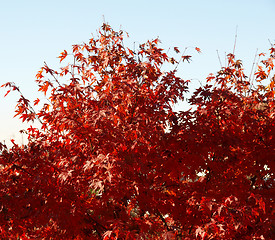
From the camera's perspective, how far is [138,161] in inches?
175

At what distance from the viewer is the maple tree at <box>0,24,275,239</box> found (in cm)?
430

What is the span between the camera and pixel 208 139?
4.71 metres

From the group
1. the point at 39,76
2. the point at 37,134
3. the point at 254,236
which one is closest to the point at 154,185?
the point at 254,236

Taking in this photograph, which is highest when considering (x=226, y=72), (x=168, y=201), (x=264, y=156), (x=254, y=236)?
(x=226, y=72)

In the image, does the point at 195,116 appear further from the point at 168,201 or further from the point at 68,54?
the point at 68,54

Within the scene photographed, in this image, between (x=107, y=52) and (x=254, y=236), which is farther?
(x=107, y=52)

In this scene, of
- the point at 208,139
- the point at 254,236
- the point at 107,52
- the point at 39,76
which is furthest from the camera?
the point at 107,52

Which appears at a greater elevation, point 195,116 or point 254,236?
point 195,116

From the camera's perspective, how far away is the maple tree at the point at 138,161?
4301mm

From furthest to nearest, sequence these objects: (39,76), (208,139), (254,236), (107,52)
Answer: (107,52) < (39,76) < (208,139) < (254,236)

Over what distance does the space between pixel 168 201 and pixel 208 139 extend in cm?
105

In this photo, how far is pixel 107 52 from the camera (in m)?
5.76

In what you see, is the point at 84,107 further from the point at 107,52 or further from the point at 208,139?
the point at 208,139

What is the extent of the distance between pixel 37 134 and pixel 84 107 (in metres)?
1.02
